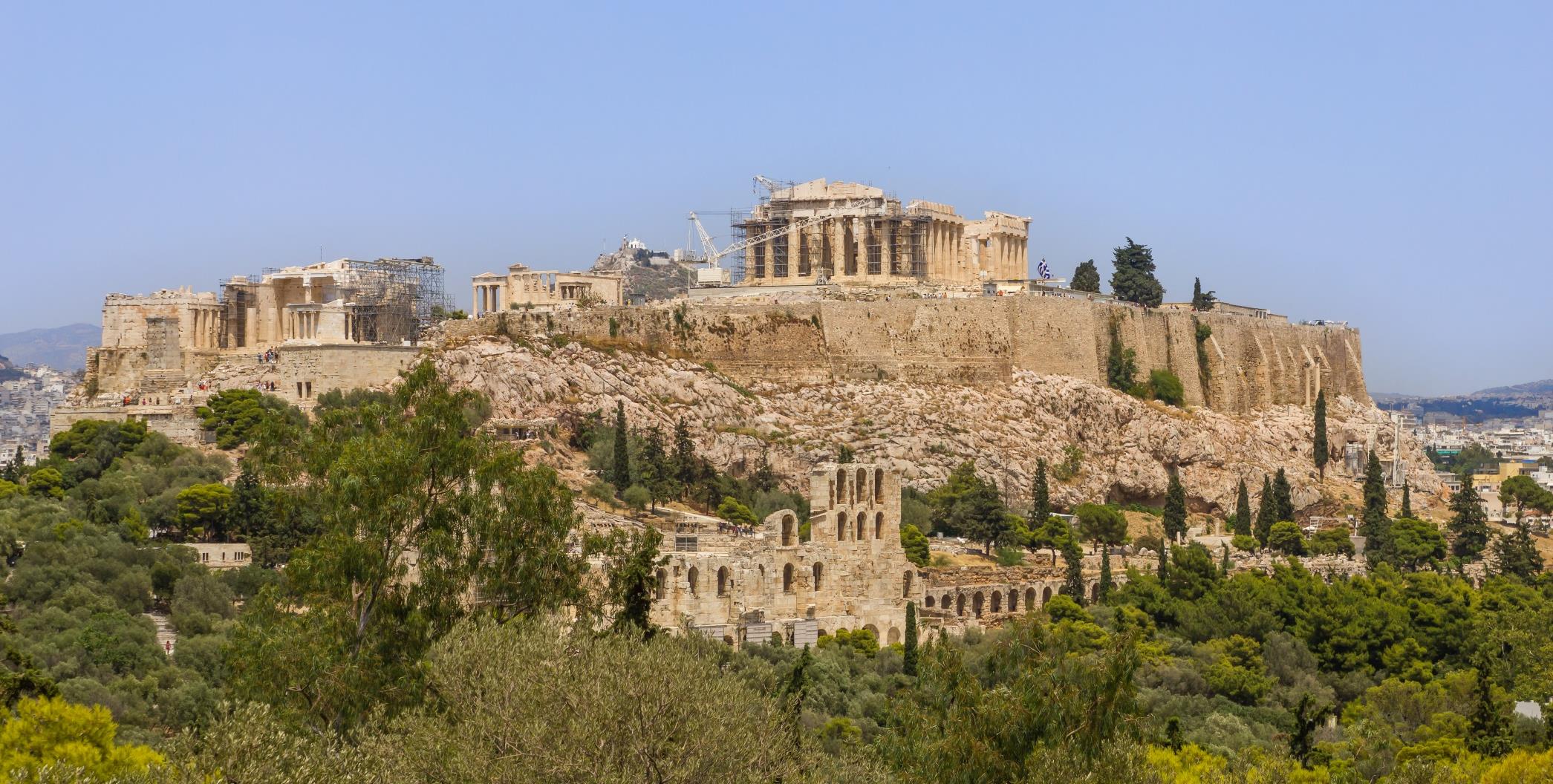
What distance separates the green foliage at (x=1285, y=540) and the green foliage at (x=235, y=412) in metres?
28.5

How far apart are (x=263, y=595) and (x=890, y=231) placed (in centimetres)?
5109

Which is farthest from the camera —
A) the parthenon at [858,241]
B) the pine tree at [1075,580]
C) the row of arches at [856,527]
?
the parthenon at [858,241]

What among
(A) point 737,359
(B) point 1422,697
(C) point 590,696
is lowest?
(B) point 1422,697

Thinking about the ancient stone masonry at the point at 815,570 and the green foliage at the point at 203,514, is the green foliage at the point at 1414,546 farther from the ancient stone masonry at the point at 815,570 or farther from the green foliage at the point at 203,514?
the green foliage at the point at 203,514

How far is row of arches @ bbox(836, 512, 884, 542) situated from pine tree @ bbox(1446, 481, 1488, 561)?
2637 centimetres

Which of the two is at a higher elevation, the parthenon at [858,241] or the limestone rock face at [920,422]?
the parthenon at [858,241]

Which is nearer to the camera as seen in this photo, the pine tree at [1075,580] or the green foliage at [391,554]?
the green foliage at [391,554]

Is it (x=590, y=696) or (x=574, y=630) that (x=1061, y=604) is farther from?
(x=590, y=696)

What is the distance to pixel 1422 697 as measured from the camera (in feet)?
163

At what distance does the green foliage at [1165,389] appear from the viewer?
3236 inches

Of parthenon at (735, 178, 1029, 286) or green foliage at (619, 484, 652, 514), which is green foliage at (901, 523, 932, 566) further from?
parthenon at (735, 178, 1029, 286)

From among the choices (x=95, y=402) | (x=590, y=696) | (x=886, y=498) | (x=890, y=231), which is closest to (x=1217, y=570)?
(x=886, y=498)

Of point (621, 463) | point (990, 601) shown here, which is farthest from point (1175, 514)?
point (621, 463)

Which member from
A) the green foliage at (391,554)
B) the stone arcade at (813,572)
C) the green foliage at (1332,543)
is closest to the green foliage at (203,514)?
the stone arcade at (813,572)
